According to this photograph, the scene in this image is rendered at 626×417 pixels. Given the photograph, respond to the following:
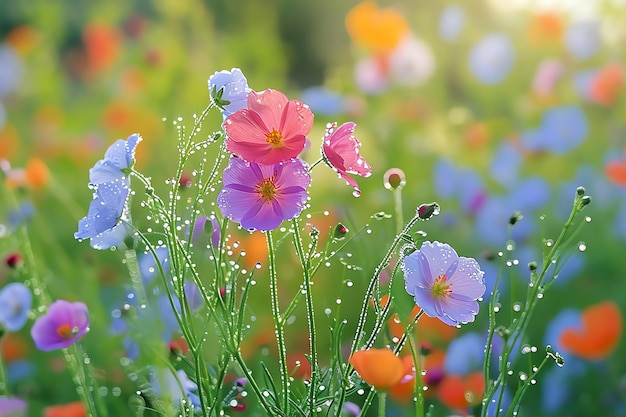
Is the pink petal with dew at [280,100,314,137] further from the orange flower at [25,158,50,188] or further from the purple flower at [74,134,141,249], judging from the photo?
the orange flower at [25,158,50,188]

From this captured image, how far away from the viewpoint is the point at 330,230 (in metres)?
0.54

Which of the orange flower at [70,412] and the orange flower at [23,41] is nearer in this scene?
the orange flower at [70,412]

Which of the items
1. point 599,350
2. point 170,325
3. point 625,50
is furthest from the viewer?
point 625,50

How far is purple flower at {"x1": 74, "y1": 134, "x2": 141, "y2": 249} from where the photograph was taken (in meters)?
0.51

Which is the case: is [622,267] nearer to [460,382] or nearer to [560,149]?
[560,149]

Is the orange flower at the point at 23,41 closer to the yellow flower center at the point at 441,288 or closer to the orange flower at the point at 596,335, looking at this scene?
the orange flower at the point at 596,335

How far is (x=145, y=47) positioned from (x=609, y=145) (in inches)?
54.1


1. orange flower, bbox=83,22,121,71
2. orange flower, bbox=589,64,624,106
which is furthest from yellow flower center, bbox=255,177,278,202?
orange flower, bbox=83,22,121,71

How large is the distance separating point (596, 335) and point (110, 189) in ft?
2.48

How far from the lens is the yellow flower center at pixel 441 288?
51cm

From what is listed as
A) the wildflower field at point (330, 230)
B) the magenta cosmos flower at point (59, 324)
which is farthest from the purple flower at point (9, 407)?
the magenta cosmos flower at point (59, 324)

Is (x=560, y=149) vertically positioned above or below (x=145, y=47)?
below

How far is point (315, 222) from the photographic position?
150cm

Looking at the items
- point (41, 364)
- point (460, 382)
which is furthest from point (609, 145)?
point (41, 364)
